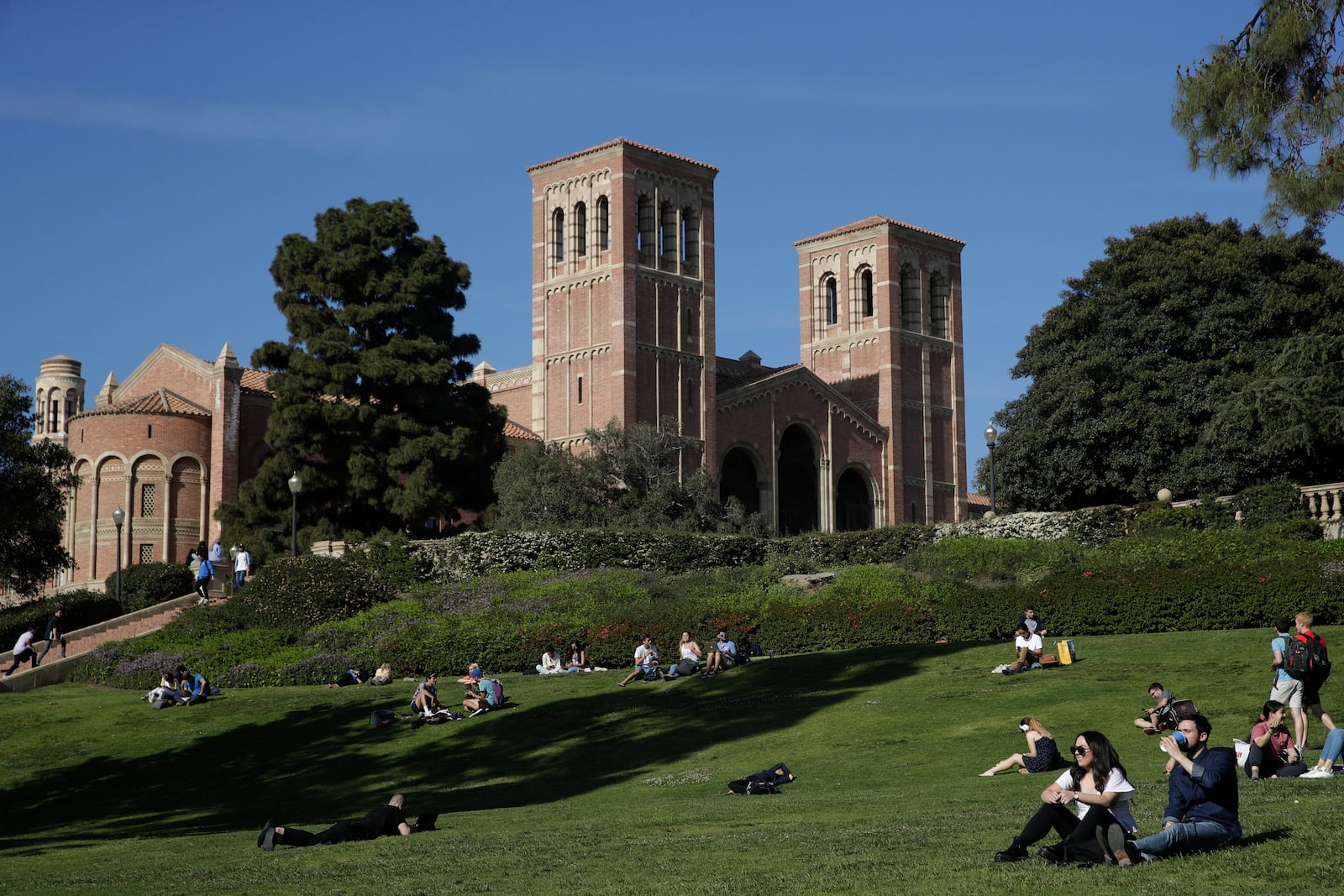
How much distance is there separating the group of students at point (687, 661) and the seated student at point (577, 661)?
1725 mm

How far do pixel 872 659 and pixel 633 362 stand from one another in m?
31.7

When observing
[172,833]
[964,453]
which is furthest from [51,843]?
[964,453]

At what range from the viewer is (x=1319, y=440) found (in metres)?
37.3

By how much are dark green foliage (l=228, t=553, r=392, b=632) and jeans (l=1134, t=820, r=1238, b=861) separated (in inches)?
1032

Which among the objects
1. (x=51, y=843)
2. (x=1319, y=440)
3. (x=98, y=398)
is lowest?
(x=51, y=843)

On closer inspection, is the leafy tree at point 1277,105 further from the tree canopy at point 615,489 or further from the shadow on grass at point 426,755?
the tree canopy at point 615,489

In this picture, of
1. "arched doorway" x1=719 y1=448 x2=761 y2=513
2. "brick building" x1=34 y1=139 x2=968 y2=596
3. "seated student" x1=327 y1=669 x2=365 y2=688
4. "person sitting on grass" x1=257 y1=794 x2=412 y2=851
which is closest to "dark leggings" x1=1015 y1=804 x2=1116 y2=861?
"person sitting on grass" x1=257 y1=794 x2=412 y2=851

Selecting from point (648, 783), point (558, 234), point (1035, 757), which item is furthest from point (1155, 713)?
point (558, 234)

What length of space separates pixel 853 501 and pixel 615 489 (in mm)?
21898

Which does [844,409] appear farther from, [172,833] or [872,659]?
[172,833]

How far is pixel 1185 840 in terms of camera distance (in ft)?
34.1

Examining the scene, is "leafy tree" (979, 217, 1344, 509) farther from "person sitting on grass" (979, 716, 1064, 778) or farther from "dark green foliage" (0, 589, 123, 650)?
"dark green foliage" (0, 589, 123, 650)

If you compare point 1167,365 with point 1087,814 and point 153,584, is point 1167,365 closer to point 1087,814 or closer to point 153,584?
point 153,584

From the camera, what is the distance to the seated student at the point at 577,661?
93.4ft
